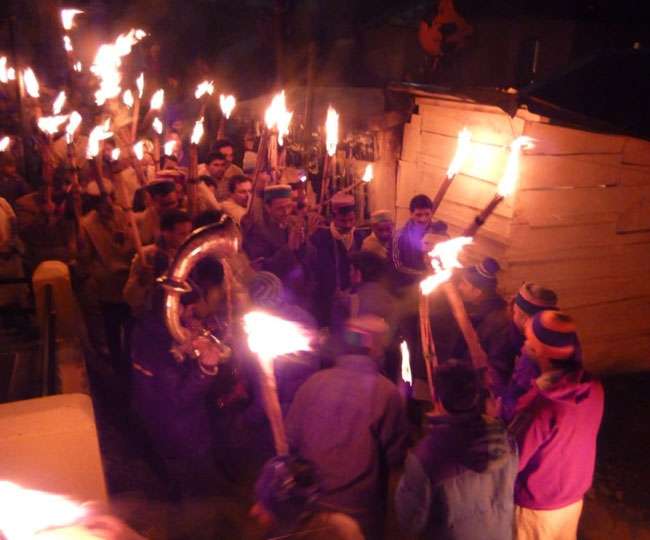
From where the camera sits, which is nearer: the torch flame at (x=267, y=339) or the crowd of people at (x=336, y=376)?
the torch flame at (x=267, y=339)

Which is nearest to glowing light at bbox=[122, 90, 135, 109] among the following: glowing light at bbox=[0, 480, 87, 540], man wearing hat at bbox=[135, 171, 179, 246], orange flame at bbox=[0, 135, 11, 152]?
orange flame at bbox=[0, 135, 11, 152]

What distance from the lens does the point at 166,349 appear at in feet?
13.6

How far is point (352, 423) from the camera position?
149 inches

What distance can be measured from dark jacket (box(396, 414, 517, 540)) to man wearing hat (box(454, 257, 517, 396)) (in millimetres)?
1367

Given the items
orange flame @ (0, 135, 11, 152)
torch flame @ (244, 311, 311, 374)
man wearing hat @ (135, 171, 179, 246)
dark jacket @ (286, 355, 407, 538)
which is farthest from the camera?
orange flame @ (0, 135, 11, 152)

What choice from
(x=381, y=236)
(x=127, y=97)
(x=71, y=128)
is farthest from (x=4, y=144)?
(x=381, y=236)

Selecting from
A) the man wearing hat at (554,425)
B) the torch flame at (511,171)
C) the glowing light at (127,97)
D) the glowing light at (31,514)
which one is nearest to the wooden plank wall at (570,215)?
the torch flame at (511,171)

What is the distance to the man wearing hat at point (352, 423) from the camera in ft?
12.4

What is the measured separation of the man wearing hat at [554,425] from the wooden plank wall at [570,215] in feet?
11.0

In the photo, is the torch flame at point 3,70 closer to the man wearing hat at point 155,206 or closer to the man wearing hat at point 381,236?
the man wearing hat at point 155,206

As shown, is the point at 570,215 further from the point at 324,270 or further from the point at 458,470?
the point at 458,470

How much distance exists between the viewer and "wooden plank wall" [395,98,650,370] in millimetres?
6977

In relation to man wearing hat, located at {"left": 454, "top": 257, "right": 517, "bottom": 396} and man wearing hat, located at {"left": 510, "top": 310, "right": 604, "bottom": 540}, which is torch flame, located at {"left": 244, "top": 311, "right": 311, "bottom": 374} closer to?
man wearing hat, located at {"left": 510, "top": 310, "right": 604, "bottom": 540}

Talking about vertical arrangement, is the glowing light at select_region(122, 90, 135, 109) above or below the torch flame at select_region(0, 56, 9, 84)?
below
